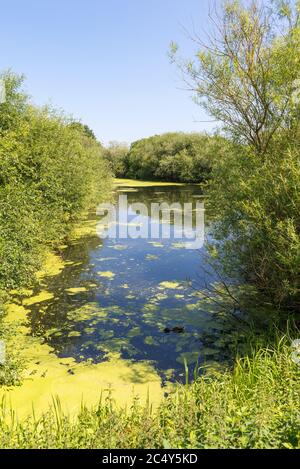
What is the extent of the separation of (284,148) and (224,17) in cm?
314

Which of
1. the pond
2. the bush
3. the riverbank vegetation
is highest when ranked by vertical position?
the bush

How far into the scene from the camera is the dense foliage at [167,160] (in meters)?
44.9

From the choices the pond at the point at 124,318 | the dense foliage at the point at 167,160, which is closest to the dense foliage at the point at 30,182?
the pond at the point at 124,318

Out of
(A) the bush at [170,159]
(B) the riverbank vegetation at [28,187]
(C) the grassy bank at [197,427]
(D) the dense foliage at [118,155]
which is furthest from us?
(D) the dense foliage at [118,155]

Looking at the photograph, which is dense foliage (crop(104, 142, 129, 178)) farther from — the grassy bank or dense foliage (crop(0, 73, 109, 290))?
the grassy bank

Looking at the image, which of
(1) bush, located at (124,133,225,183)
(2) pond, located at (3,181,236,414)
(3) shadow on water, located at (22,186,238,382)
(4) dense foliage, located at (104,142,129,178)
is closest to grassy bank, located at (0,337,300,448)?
(2) pond, located at (3,181,236,414)

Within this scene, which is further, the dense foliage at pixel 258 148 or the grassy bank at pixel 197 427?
the dense foliage at pixel 258 148

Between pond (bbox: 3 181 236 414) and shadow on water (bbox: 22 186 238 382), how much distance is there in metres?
0.02

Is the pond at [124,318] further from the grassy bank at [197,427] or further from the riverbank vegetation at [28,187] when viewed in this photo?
the grassy bank at [197,427]

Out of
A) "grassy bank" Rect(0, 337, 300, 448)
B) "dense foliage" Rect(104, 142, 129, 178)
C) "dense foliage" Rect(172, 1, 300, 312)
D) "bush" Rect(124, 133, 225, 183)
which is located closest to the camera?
"grassy bank" Rect(0, 337, 300, 448)

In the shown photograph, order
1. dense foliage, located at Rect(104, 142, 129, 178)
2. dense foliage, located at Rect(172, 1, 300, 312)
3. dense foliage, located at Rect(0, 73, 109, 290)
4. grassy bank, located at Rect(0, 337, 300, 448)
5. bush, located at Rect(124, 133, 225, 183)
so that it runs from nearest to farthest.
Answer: grassy bank, located at Rect(0, 337, 300, 448), dense foliage, located at Rect(172, 1, 300, 312), dense foliage, located at Rect(0, 73, 109, 290), bush, located at Rect(124, 133, 225, 183), dense foliage, located at Rect(104, 142, 129, 178)

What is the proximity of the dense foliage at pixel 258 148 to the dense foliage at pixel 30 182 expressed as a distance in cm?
417

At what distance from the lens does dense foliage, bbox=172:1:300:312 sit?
5.22 meters

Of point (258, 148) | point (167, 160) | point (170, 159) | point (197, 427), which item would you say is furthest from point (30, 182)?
point (167, 160)
